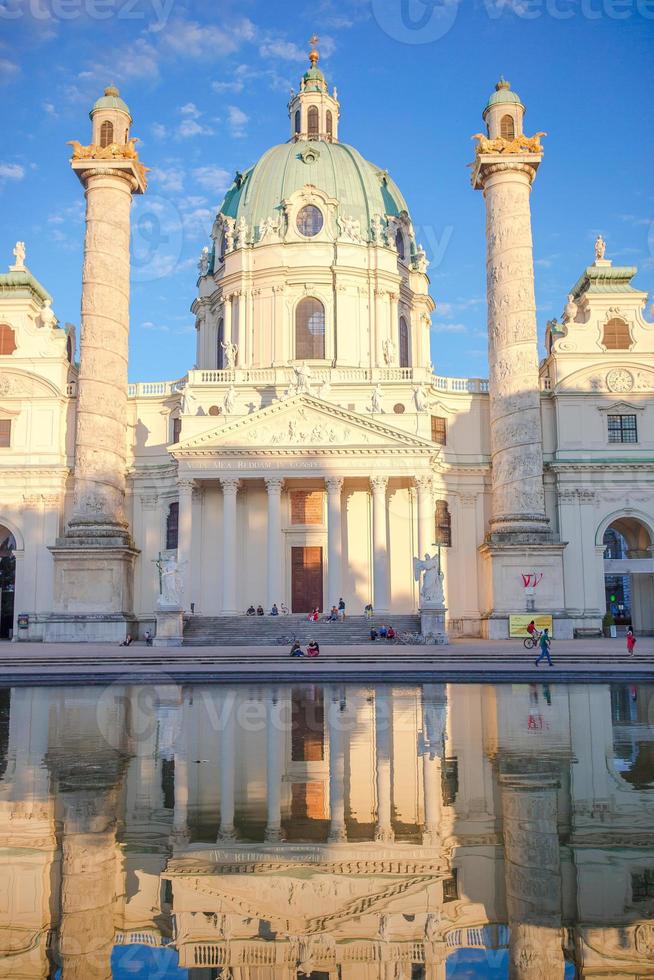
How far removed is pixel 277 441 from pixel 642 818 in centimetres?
3840

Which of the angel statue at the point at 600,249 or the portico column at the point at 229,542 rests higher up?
the angel statue at the point at 600,249

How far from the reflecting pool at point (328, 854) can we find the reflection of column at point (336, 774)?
41 mm

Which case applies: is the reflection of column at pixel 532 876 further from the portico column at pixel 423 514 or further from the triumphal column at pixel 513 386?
the portico column at pixel 423 514

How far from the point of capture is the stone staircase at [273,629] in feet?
130

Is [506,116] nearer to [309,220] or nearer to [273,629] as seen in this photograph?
[309,220]

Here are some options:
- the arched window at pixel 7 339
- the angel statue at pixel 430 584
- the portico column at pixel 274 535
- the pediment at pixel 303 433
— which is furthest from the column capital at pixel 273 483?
the arched window at pixel 7 339

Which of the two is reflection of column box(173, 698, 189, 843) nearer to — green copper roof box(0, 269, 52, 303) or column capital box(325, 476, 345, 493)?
column capital box(325, 476, 345, 493)

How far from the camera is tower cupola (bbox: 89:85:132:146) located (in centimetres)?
4731

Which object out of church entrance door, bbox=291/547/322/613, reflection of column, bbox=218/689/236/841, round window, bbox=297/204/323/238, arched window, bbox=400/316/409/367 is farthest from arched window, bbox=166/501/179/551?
reflection of column, bbox=218/689/236/841

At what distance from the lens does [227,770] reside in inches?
420

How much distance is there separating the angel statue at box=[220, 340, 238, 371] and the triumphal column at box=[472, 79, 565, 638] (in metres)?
16.2

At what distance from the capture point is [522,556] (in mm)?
43656

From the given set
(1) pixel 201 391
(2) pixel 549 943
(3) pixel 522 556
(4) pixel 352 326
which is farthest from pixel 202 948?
(4) pixel 352 326

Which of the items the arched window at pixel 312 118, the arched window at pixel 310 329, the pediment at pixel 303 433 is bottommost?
the pediment at pixel 303 433
